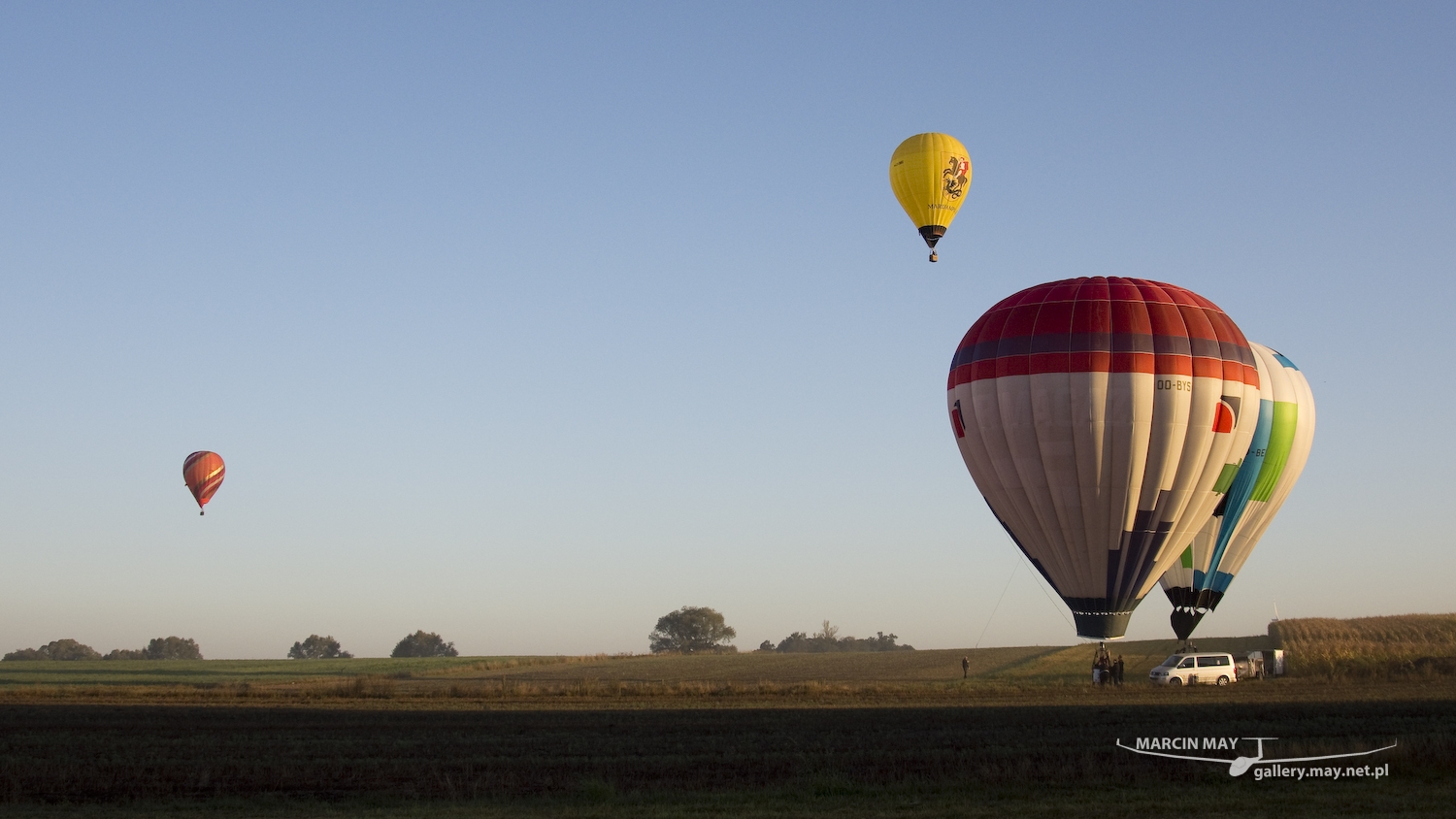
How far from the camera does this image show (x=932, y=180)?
1548 inches

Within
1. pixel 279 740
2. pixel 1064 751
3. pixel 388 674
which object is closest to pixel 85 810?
pixel 279 740

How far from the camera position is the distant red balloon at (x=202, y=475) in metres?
58.3

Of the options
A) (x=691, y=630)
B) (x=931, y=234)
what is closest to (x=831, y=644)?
(x=691, y=630)

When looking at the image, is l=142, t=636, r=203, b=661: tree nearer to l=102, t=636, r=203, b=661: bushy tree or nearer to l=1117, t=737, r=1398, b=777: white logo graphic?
l=102, t=636, r=203, b=661: bushy tree

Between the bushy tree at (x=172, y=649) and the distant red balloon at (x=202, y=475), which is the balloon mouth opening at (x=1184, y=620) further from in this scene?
the bushy tree at (x=172, y=649)

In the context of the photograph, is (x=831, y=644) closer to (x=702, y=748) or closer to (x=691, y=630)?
(x=691, y=630)

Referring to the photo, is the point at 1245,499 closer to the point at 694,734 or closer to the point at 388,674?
the point at 694,734

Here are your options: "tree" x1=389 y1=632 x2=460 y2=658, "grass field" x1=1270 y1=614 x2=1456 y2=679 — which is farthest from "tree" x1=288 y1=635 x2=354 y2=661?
"grass field" x1=1270 y1=614 x2=1456 y2=679

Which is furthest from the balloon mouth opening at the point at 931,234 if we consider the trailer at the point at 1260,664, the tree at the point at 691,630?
the tree at the point at 691,630

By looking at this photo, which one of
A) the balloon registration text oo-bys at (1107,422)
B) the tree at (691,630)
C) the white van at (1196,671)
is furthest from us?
the tree at (691,630)

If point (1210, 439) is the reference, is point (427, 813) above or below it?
below

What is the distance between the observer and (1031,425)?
3544 centimetres

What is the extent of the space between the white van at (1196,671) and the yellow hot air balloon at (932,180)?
13195 mm

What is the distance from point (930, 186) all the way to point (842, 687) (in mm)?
14120
